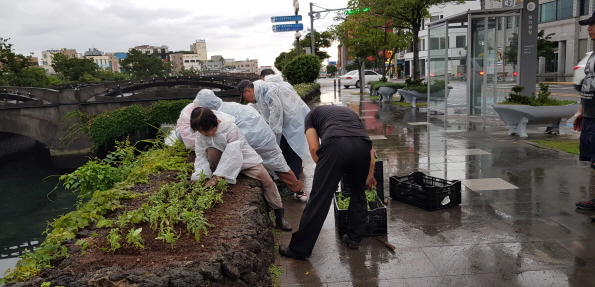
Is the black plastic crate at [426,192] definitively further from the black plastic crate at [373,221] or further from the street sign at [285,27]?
the street sign at [285,27]

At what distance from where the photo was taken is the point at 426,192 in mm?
5492

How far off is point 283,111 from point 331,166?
8.98 feet

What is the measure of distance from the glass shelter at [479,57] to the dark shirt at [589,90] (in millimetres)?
6443

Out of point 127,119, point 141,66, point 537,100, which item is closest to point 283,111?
point 537,100

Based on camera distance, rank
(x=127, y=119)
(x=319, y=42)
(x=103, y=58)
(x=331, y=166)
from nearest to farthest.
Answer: (x=331, y=166) → (x=127, y=119) → (x=319, y=42) → (x=103, y=58)

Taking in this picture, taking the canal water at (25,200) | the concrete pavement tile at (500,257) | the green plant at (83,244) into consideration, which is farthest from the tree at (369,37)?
the green plant at (83,244)

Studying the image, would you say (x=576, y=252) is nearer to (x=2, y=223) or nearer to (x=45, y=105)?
(x=2, y=223)

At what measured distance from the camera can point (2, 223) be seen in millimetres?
15086

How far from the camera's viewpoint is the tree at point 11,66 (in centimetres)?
3372

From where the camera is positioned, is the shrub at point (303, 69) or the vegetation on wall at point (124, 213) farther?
the shrub at point (303, 69)

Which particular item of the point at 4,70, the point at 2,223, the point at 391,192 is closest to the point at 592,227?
the point at 391,192

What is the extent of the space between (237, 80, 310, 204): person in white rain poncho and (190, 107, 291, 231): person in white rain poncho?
1657 mm

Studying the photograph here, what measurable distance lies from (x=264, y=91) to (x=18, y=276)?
14.6ft

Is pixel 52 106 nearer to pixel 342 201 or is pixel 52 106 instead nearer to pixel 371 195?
pixel 342 201
